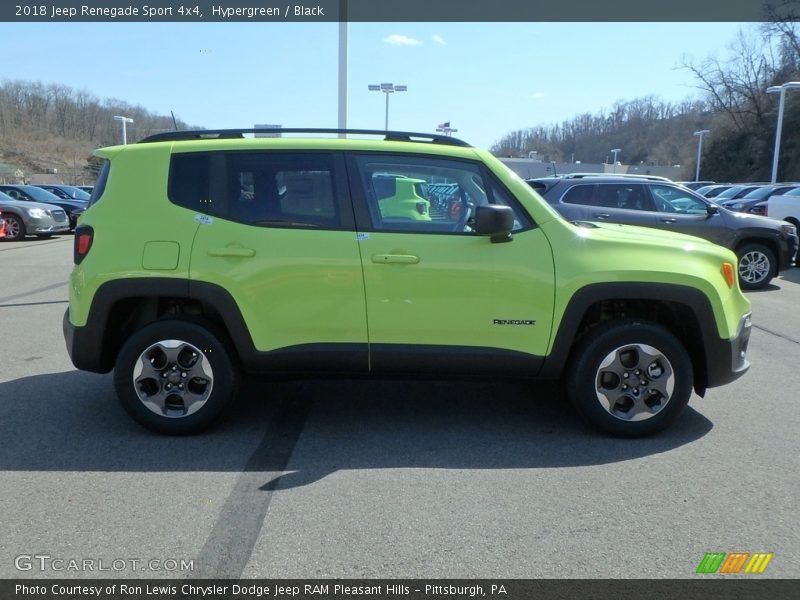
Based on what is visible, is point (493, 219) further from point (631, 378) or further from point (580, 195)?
point (580, 195)

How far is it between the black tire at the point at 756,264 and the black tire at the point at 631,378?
8056mm

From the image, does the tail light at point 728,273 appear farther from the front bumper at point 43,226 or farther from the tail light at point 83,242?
the front bumper at point 43,226

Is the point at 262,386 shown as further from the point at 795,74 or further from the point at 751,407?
the point at 795,74

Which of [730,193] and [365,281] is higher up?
[730,193]

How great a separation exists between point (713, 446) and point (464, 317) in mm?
1786

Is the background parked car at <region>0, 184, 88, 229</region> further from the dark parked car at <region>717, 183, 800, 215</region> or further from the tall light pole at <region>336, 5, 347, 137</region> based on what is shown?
the dark parked car at <region>717, 183, 800, 215</region>

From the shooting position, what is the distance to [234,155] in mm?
4559

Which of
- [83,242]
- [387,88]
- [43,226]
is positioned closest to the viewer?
[83,242]

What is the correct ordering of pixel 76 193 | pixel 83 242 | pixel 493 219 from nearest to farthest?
pixel 493 219
pixel 83 242
pixel 76 193

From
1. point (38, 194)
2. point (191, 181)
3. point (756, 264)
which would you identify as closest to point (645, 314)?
point (191, 181)

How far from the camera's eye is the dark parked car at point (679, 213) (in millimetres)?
11289

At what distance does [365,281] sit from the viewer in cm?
437

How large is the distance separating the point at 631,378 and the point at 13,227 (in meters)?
19.8
